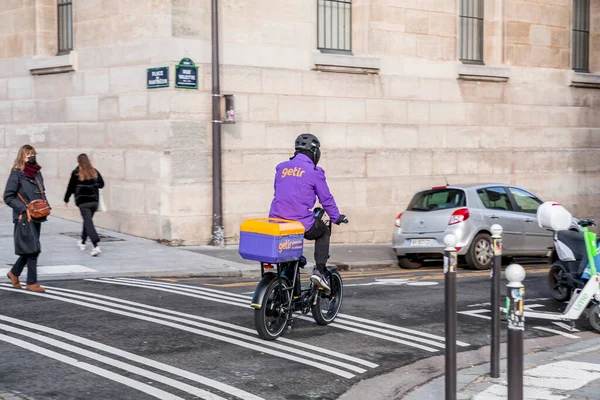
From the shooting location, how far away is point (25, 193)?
39.2ft

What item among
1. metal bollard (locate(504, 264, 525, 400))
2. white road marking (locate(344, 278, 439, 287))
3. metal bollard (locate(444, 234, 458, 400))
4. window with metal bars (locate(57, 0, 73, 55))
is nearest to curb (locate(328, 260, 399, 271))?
white road marking (locate(344, 278, 439, 287))

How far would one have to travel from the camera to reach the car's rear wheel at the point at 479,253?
53.8 feet

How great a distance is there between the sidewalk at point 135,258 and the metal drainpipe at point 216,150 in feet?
1.11

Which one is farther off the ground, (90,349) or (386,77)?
(386,77)

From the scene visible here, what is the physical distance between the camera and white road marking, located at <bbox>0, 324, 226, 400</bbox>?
283 inches

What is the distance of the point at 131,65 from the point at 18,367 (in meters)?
11.3

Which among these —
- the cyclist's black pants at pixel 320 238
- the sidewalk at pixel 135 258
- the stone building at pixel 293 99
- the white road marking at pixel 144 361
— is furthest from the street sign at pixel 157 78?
the cyclist's black pants at pixel 320 238

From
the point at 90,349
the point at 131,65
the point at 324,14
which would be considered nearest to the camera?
the point at 90,349

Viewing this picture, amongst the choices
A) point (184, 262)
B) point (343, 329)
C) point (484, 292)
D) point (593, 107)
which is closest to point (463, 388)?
point (343, 329)

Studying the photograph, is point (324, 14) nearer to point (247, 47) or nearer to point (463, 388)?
point (247, 47)

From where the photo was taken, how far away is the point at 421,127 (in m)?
21.7

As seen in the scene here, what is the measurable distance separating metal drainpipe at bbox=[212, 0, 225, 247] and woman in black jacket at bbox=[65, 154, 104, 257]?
8.82ft

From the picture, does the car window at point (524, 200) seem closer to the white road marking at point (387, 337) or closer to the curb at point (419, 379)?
the curb at point (419, 379)

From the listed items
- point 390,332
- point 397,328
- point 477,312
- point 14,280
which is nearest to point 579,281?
point 477,312
